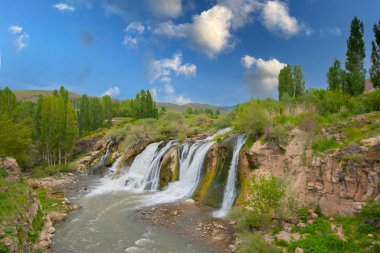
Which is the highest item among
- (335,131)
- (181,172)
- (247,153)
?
(335,131)

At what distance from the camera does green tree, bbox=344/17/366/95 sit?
2355 centimetres

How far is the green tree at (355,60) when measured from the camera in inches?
927

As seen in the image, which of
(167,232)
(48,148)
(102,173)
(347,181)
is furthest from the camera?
(48,148)

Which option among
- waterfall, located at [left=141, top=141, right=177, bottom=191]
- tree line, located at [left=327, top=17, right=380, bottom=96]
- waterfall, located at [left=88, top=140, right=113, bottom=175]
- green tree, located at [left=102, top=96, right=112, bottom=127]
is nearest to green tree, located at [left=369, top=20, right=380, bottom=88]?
tree line, located at [left=327, top=17, right=380, bottom=96]

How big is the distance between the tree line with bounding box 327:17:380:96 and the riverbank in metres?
16.3

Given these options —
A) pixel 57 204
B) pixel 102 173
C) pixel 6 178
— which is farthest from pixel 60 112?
pixel 6 178

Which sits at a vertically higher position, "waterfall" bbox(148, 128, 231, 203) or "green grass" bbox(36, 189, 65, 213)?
"waterfall" bbox(148, 128, 231, 203)

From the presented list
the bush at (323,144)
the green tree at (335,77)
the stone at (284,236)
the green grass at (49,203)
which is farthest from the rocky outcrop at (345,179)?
the green grass at (49,203)

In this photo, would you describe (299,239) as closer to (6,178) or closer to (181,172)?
(181,172)

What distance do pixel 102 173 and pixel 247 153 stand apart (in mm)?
20081

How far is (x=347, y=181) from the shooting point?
1353cm

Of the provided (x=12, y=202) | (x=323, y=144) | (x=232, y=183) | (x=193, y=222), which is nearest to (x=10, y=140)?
(x=12, y=202)

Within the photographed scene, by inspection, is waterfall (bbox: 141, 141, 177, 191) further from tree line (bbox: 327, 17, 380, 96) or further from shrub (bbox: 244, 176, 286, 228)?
tree line (bbox: 327, 17, 380, 96)

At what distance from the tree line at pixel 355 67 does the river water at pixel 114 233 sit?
19291 mm
